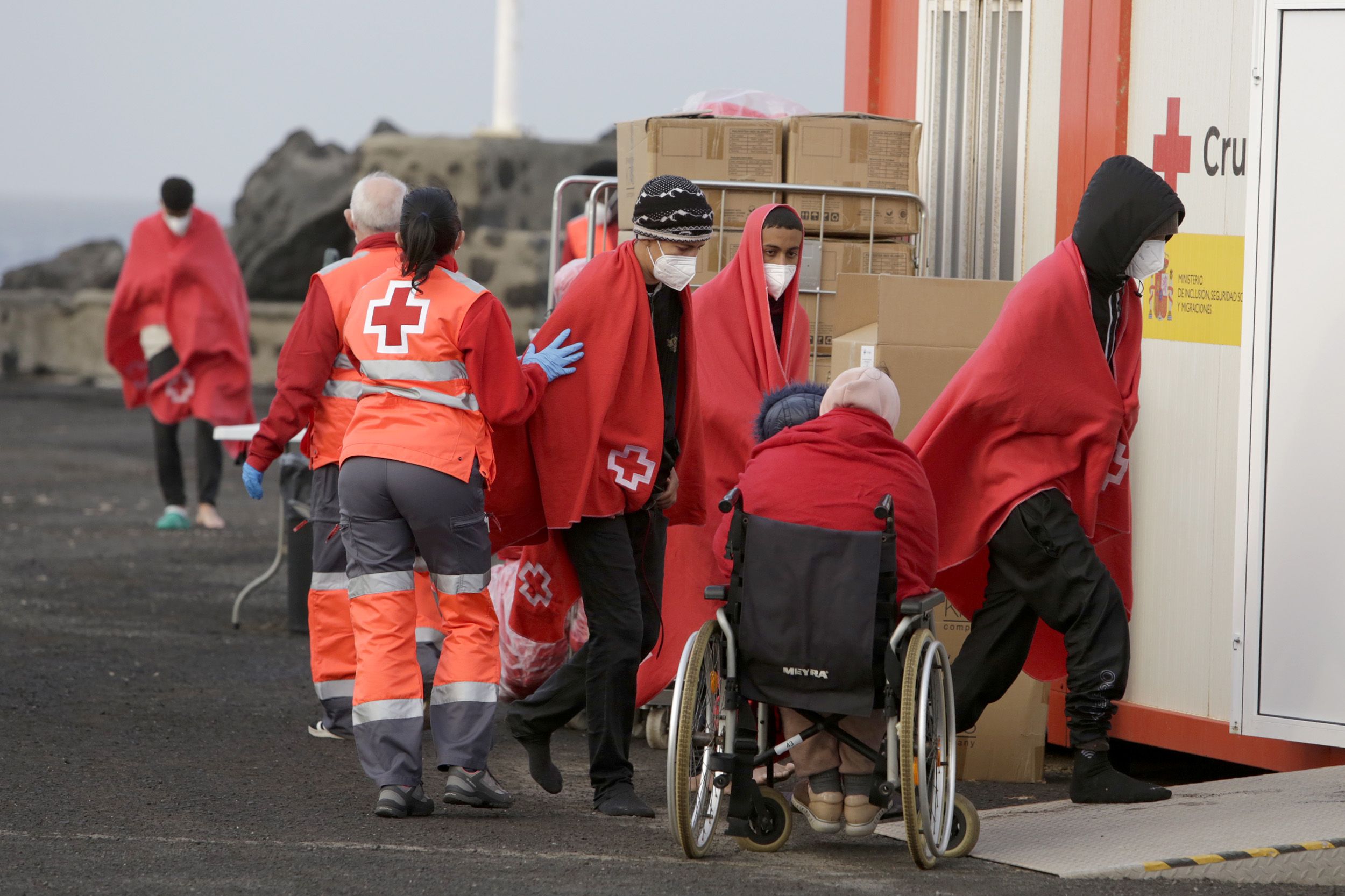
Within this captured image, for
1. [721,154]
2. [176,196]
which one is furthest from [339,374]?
[176,196]

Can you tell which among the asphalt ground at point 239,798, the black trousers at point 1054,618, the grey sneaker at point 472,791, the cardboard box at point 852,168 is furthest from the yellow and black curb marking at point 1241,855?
the cardboard box at point 852,168

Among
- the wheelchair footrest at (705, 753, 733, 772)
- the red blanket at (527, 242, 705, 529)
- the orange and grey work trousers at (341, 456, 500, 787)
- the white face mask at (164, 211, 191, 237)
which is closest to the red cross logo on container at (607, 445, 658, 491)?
the red blanket at (527, 242, 705, 529)

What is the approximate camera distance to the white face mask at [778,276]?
5.93 meters

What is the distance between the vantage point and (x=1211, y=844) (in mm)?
4727

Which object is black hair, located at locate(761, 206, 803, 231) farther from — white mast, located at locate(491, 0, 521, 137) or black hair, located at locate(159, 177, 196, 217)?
white mast, located at locate(491, 0, 521, 137)

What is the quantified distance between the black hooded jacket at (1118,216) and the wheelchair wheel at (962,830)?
4.66 feet

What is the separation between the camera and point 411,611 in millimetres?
5176

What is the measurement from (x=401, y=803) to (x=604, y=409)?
4.07 ft

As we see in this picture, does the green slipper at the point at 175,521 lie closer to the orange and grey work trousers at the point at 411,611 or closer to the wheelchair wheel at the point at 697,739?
the orange and grey work trousers at the point at 411,611

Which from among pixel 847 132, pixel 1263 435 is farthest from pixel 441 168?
pixel 1263 435

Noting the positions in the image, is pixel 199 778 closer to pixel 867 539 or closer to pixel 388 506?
pixel 388 506

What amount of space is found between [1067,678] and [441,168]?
54.1 ft

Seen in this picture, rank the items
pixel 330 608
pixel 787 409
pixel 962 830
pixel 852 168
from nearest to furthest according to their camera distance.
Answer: pixel 962 830 → pixel 787 409 → pixel 330 608 → pixel 852 168

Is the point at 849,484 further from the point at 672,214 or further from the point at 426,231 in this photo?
the point at 426,231
